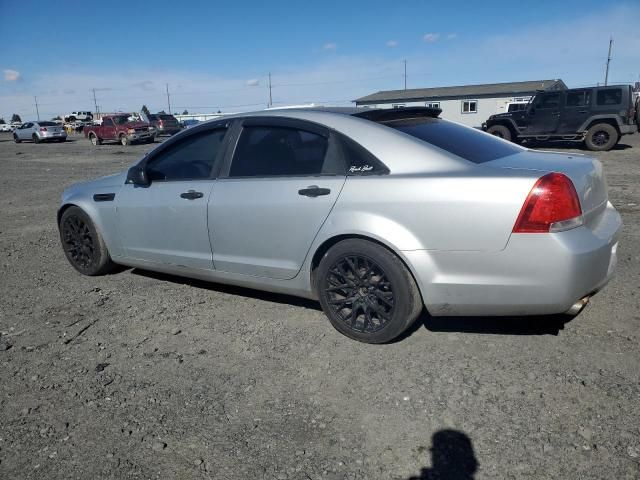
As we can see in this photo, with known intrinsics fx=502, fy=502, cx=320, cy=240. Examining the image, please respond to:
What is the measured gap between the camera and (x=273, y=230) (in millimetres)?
3484

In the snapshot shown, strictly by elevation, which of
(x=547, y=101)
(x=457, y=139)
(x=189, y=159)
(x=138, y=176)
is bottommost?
(x=138, y=176)

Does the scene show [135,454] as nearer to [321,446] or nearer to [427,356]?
[321,446]

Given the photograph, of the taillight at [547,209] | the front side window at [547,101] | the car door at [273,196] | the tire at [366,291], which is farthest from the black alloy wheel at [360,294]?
the front side window at [547,101]

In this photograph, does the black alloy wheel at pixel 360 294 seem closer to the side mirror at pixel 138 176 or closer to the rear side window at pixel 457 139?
the rear side window at pixel 457 139

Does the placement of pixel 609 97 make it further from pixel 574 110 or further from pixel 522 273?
pixel 522 273

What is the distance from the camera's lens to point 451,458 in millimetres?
2240

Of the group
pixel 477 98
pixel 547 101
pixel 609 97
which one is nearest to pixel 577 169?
pixel 609 97

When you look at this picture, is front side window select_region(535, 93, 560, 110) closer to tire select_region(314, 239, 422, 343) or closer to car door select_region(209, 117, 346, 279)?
car door select_region(209, 117, 346, 279)

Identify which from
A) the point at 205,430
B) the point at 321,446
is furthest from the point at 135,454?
the point at 321,446

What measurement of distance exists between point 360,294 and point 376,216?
0.54 meters

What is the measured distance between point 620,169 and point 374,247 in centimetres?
1080

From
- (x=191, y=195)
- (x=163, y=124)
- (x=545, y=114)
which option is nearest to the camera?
(x=191, y=195)

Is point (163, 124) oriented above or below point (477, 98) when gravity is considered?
below

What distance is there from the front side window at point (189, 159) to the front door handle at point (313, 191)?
933mm
